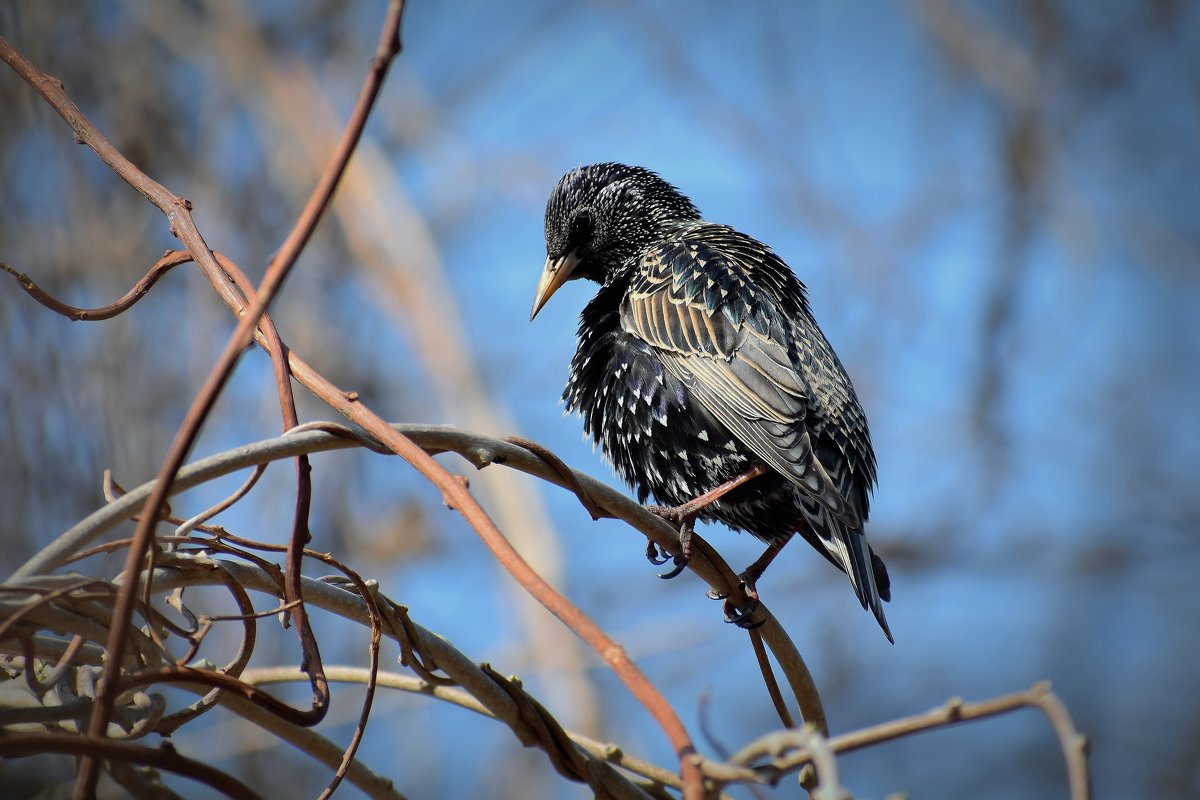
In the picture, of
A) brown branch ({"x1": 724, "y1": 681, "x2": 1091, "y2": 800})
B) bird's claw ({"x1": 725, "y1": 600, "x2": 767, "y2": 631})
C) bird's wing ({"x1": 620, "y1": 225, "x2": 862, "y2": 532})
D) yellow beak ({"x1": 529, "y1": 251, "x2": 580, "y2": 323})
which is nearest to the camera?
brown branch ({"x1": 724, "y1": 681, "x2": 1091, "y2": 800})

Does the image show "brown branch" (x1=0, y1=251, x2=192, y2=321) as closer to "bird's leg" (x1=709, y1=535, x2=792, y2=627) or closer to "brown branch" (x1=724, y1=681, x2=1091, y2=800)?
"brown branch" (x1=724, y1=681, x2=1091, y2=800)

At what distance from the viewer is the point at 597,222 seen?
4227 mm

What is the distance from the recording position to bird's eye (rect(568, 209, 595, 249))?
4.18 meters

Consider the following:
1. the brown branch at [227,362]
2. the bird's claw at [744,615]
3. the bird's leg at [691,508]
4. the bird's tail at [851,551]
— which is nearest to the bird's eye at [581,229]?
the bird's leg at [691,508]

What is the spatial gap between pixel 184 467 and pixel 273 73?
6102mm

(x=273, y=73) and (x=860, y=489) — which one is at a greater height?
(x=273, y=73)

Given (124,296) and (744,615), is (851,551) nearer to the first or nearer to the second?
(744,615)

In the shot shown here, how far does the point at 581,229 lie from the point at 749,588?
1.74 meters

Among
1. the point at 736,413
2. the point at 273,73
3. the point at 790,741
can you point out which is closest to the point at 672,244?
the point at 736,413

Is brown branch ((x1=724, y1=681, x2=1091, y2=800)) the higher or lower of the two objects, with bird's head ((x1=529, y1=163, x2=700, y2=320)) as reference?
lower

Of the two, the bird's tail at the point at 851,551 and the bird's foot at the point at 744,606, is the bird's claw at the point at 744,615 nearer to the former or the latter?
the bird's foot at the point at 744,606

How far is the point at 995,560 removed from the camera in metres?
8.91

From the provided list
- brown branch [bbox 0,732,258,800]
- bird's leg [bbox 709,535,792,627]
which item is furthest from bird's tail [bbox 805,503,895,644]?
brown branch [bbox 0,732,258,800]

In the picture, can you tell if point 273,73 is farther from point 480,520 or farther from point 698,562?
point 480,520
